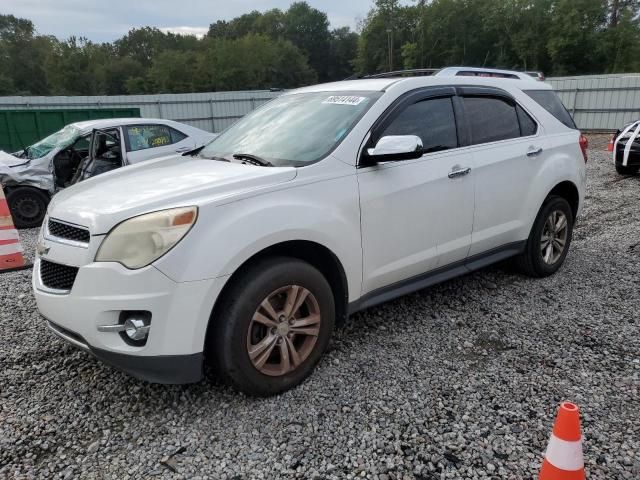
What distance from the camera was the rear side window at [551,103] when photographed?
4.46 metres

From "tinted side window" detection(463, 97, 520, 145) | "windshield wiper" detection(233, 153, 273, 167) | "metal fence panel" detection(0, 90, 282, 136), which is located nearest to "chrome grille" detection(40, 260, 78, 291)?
"windshield wiper" detection(233, 153, 273, 167)

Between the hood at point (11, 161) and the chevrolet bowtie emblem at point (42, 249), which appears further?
the hood at point (11, 161)

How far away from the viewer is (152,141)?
27.5 ft

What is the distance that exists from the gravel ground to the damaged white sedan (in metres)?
4.53

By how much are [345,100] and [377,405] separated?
2025 millimetres

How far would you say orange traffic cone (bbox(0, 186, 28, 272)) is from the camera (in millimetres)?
5199

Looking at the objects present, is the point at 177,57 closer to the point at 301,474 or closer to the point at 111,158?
the point at 111,158

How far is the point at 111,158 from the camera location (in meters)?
8.16

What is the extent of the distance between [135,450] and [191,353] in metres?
0.55

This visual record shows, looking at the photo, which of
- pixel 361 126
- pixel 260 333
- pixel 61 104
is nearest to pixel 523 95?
pixel 361 126

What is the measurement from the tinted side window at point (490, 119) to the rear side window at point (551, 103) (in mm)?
450

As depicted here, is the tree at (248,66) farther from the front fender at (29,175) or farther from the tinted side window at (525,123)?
the tinted side window at (525,123)

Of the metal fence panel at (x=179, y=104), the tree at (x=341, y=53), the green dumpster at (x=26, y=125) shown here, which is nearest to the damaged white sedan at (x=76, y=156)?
the green dumpster at (x=26, y=125)

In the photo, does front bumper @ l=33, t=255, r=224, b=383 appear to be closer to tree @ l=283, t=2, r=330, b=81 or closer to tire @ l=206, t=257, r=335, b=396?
tire @ l=206, t=257, r=335, b=396
